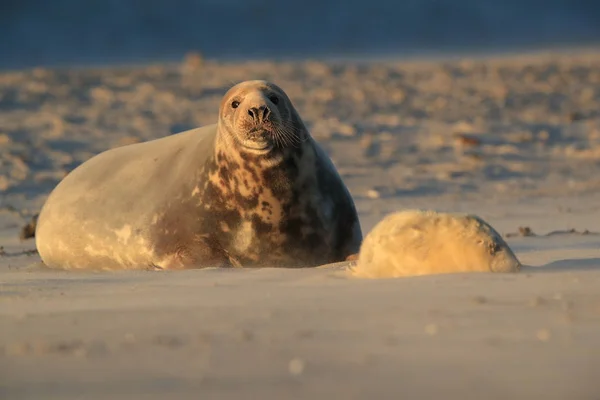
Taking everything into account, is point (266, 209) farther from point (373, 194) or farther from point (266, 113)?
point (373, 194)

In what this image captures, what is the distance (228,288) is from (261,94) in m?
1.82

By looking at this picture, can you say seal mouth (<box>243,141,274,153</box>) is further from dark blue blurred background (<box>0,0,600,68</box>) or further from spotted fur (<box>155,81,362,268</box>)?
dark blue blurred background (<box>0,0,600,68</box>)

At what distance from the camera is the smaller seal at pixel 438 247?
5242 mm

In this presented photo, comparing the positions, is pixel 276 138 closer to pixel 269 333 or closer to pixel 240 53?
pixel 269 333

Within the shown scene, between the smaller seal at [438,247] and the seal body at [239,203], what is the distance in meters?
1.43

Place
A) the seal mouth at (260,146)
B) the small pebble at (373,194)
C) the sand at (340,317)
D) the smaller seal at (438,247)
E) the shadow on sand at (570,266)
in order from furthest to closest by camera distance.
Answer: the small pebble at (373,194), the seal mouth at (260,146), the shadow on sand at (570,266), the smaller seal at (438,247), the sand at (340,317)

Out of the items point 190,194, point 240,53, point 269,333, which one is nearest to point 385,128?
point 190,194

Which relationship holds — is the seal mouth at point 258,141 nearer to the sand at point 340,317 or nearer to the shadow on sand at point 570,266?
the sand at point 340,317

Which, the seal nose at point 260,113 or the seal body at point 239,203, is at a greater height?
the seal nose at point 260,113

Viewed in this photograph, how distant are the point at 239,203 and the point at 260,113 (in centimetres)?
48

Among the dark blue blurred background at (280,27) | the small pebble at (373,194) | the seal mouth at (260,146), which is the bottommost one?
the dark blue blurred background at (280,27)

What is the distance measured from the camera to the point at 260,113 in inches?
265

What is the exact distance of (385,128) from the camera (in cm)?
1424

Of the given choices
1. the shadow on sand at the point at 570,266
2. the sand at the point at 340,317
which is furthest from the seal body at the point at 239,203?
the shadow on sand at the point at 570,266
